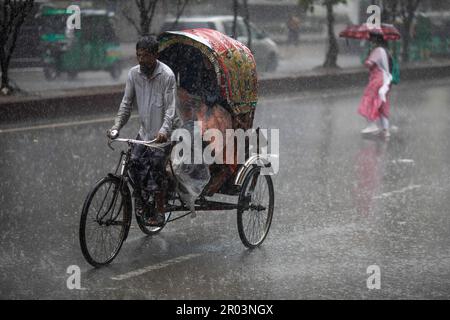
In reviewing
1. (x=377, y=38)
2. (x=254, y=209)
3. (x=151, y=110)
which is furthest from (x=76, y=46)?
(x=151, y=110)

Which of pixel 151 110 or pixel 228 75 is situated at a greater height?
pixel 228 75

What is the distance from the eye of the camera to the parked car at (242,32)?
2327 cm

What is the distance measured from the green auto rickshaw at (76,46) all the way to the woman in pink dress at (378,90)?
10.2 metres

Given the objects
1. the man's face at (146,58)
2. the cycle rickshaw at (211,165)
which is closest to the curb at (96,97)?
the cycle rickshaw at (211,165)

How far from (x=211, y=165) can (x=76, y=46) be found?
16.1 meters

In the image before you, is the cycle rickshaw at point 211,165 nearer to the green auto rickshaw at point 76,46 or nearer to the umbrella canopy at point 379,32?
the umbrella canopy at point 379,32

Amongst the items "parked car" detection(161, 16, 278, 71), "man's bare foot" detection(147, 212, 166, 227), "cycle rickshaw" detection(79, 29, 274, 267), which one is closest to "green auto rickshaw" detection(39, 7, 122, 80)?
"parked car" detection(161, 16, 278, 71)

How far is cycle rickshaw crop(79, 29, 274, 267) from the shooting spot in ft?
22.3

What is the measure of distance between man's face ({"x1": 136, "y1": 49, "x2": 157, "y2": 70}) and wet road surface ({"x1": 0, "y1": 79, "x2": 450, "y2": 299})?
1443mm

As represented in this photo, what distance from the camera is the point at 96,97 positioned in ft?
52.7

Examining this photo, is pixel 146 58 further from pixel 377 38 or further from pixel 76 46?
pixel 76 46

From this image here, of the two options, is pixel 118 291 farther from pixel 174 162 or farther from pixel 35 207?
pixel 35 207
